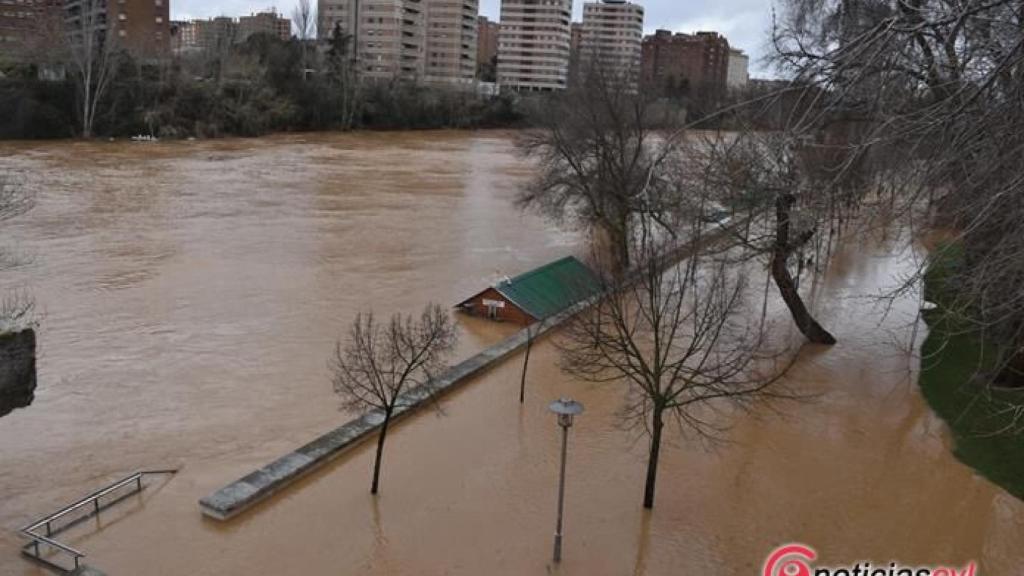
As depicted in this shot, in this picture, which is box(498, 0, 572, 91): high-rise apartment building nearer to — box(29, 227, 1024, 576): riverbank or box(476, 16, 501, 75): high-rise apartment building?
box(476, 16, 501, 75): high-rise apartment building

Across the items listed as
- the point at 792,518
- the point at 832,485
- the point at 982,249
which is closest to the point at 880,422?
the point at 832,485

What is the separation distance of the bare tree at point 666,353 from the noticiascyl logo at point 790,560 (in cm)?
168

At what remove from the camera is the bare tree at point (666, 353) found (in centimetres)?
1082

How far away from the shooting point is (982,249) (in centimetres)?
889

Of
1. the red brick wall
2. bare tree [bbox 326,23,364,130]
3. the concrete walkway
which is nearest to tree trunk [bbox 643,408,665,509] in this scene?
the concrete walkway

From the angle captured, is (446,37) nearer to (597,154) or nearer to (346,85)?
(346,85)

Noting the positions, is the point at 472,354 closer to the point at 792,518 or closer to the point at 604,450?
the point at 604,450

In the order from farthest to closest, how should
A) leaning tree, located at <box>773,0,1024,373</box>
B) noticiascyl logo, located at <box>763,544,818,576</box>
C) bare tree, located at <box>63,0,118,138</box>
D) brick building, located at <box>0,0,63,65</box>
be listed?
brick building, located at <box>0,0,63,65</box> → bare tree, located at <box>63,0,118,138</box> → noticiascyl logo, located at <box>763,544,818,576</box> → leaning tree, located at <box>773,0,1024,373</box>

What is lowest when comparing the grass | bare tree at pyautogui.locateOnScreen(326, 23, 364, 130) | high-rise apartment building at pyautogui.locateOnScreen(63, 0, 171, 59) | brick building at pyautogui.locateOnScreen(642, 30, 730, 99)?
the grass

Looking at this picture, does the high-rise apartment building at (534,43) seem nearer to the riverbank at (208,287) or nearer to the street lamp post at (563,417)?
the riverbank at (208,287)

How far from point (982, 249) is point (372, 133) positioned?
231 ft

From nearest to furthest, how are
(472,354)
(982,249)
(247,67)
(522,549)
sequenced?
1. (982,249)
2. (522,549)
3. (472,354)
4. (247,67)

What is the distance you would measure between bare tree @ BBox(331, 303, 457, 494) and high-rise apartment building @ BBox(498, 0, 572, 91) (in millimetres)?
111357

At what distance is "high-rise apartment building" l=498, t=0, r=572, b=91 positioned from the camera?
124562 millimetres
